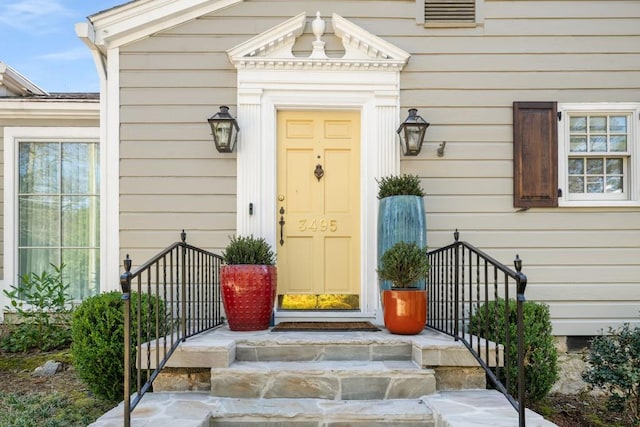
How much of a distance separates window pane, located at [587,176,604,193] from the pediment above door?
6.81ft

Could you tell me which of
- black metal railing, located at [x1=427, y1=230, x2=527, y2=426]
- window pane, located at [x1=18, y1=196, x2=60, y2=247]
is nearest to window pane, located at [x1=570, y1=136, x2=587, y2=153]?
black metal railing, located at [x1=427, y1=230, x2=527, y2=426]

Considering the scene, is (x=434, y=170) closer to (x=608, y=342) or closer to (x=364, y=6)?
(x=364, y=6)

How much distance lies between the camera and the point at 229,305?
464 cm

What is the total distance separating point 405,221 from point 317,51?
5.88ft

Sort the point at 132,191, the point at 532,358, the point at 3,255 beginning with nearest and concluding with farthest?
the point at 532,358 → the point at 132,191 → the point at 3,255

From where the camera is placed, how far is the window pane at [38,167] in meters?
6.29

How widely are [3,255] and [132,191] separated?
193 cm

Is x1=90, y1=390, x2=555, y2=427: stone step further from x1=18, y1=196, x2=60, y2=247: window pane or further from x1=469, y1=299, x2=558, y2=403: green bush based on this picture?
x1=18, y1=196, x2=60, y2=247: window pane

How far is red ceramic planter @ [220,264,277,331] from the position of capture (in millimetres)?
4594

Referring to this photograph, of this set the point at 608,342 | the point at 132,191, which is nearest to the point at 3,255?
the point at 132,191

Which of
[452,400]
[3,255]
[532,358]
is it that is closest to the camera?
[452,400]

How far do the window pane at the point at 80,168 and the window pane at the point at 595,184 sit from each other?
16.4 feet

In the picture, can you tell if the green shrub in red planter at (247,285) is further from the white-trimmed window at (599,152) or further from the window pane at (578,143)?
the window pane at (578,143)

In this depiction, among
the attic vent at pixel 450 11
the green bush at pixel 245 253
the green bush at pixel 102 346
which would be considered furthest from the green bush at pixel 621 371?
the green bush at pixel 102 346
